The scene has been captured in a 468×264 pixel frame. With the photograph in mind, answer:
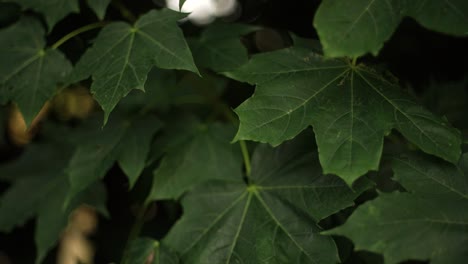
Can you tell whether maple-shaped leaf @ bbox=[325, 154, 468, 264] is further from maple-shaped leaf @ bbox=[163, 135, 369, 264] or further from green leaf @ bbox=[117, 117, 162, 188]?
green leaf @ bbox=[117, 117, 162, 188]

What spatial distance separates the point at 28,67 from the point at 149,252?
2.19ft

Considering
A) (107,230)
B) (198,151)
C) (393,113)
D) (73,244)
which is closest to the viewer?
(393,113)

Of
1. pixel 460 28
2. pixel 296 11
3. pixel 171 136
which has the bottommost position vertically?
pixel 171 136

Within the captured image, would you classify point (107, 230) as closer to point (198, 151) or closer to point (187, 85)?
point (187, 85)

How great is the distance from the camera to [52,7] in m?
1.51

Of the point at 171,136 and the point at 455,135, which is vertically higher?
the point at 455,135

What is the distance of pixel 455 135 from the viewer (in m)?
1.08

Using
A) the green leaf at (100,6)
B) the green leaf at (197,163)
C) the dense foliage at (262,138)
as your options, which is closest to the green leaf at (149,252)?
the dense foliage at (262,138)

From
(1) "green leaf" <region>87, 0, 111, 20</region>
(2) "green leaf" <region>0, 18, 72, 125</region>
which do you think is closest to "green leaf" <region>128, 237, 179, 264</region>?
(2) "green leaf" <region>0, 18, 72, 125</region>

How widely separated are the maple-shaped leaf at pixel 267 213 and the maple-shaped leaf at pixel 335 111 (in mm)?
140

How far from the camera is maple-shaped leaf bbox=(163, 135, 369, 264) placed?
1198mm

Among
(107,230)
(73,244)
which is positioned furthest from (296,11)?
(73,244)

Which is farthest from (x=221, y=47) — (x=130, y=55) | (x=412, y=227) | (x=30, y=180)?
(x=30, y=180)

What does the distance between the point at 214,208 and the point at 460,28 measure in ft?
2.49
